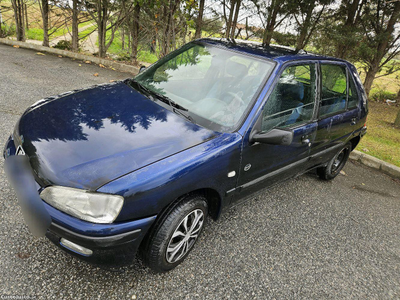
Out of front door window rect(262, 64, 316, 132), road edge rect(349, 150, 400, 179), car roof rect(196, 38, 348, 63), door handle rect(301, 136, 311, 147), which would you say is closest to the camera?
front door window rect(262, 64, 316, 132)

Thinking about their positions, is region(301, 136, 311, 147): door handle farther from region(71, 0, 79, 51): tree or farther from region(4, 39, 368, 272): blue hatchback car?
region(71, 0, 79, 51): tree

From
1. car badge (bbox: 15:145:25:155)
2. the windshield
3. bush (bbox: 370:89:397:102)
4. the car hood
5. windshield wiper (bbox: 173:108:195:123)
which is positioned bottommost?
bush (bbox: 370:89:397:102)

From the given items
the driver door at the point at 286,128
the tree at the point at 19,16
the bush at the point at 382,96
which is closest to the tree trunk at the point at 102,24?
the tree at the point at 19,16

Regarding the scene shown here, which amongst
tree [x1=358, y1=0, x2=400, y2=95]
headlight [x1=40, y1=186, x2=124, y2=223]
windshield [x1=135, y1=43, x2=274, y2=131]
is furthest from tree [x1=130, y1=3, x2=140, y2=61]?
headlight [x1=40, y1=186, x2=124, y2=223]

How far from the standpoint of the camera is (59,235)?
5.63 feet

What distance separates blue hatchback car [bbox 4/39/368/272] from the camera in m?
1.69

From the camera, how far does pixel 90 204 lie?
1.64m

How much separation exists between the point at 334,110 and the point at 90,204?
2851 mm

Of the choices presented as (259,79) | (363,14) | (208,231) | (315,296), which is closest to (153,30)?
(363,14)

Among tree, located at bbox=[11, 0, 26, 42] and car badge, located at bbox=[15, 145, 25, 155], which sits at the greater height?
tree, located at bbox=[11, 0, 26, 42]

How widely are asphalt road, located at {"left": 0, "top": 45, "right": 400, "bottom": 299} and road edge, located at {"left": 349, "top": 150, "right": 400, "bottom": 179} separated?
27.0 inches

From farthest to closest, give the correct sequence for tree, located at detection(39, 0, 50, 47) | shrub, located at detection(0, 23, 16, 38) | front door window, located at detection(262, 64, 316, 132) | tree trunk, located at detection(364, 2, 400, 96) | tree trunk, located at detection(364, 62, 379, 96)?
shrub, located at detection(0, 23, 16, 38) → tree, located at detection(39, 0, 50, 47) → tree trunk, located at detection(364, 62, 379, 96) → tree trunk, located at detection(364, 2, 400, 96) → front door window, located at detection(262, 64, 316, 132)

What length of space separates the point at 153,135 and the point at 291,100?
57.8 inches

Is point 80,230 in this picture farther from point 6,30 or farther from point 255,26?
point 6,30
